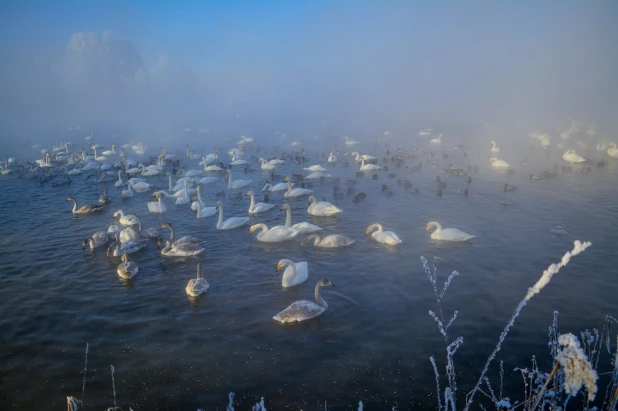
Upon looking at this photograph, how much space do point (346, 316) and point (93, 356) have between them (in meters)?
6.30

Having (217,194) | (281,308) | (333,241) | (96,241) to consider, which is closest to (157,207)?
(217,194)

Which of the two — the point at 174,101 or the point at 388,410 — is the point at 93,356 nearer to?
the point at 388,410

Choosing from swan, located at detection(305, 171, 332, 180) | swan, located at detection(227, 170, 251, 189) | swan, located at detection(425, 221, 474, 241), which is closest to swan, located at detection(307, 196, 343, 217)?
swan, located at detection(425, 221, 474, 241)

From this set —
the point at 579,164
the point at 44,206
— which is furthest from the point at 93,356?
the point at 579,164

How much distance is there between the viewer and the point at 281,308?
10.7 metres

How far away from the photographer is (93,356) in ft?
29.5

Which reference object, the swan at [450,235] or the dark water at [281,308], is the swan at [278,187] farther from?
the swan at [450,235]

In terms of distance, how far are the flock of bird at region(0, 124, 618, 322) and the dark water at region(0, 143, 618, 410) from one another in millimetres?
436

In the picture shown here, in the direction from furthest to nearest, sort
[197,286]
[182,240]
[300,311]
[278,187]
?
A: [278,187] → [182,240] → [197,286] → [300,311]

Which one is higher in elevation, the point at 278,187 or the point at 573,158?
the point at 573,158

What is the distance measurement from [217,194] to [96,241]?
8.20m

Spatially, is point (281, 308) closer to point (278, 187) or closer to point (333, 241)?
point (333, 241)

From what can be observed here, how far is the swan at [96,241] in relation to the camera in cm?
1473

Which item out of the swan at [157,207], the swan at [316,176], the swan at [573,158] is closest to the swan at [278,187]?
the swan at [316,176]
